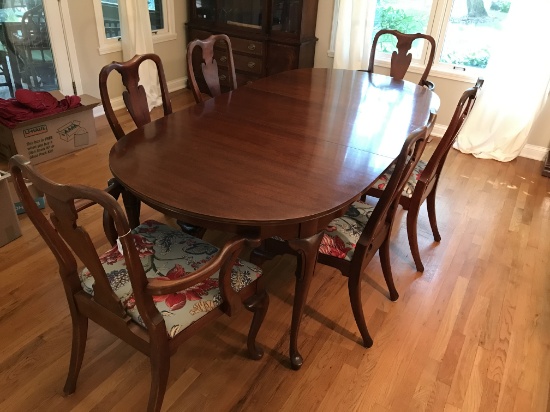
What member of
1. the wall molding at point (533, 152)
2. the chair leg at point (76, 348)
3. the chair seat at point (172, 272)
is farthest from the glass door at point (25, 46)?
the wall molding at point (533, 152)

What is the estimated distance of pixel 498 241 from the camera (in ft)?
8.27

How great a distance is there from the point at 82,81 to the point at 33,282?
2.14 meters

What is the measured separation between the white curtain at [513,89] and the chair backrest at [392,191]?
216 cm

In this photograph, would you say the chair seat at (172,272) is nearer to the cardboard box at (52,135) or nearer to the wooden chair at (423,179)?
the wooden chair at (423,179)

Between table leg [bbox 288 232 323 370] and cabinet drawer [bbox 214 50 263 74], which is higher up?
cabinet drawer [bbox 214 50 263 74]

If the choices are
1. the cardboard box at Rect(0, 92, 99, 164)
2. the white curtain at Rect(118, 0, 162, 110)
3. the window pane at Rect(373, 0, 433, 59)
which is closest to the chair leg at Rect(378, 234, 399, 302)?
the cardboard box at Rect(0, 92, 99, 164)

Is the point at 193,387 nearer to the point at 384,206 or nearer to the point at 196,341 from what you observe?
the point at 196,341

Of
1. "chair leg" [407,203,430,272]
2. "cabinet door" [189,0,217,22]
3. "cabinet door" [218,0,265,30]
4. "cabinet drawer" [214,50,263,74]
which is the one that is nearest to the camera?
"chair leg" [407,203,430,272]

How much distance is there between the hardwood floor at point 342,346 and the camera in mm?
1603

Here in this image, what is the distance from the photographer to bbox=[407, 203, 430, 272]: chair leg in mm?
2121

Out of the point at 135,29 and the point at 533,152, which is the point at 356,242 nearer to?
the point at 533,152

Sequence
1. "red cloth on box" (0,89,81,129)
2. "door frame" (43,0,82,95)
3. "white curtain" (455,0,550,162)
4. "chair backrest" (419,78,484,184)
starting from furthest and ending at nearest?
"door frame" (43,0,82,95) → "white curtain" (455,0,550,162) → "red cloth on box" (0,89,81,129) → "chair backrest" (419,78,484,184)

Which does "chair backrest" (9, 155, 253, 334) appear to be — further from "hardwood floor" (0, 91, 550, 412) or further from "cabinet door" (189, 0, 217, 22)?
"cabinet door" (189, 0, 217, 22)

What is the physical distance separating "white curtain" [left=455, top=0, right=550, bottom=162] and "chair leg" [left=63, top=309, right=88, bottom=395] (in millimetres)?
3136
